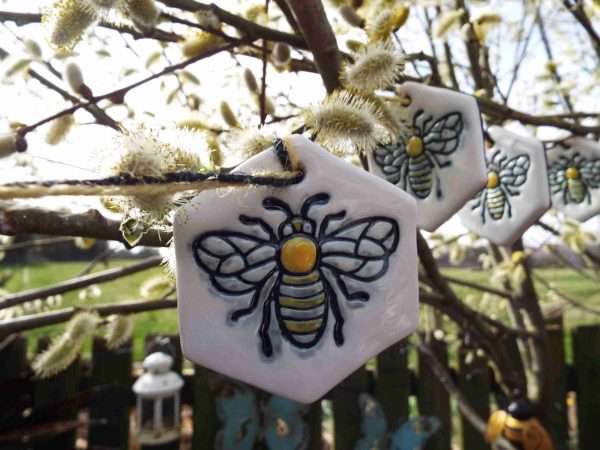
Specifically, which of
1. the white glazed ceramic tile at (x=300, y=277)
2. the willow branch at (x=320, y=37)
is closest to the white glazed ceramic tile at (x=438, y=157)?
the willow branch at (x=320, y=37)

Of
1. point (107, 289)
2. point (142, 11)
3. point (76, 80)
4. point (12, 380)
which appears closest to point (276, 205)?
point (142, 11)

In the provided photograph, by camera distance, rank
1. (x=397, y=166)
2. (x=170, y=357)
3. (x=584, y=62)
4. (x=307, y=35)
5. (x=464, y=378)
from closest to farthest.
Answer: (x=307, y=35) → (x=397, y=166) → (x=170, y=357) → (x=464, y=378) → (x=584, y=62)

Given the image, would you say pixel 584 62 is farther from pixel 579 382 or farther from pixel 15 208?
pixel 15 208

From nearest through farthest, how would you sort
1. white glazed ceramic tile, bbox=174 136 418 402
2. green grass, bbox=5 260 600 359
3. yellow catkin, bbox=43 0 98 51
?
1. white glazed ceramic tile, bbox=174 136 418 402
2. yellow catkin, bbox=43 0 98 51
3. green grass, bbox=5 260 600 359

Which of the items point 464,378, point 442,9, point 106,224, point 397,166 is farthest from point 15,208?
→ point 442,9

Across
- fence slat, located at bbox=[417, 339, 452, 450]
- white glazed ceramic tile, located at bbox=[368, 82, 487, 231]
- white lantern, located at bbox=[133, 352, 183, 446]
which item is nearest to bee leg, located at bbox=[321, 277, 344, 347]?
white glazed ceramic tile, located at bbox=[368, 82, 487, 231]

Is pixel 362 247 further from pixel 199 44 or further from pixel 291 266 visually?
pixel 199 44

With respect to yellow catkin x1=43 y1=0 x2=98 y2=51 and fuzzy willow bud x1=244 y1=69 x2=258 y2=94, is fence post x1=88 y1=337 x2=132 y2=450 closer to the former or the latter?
fuzzy willow bud x1=244 y1=69 x2=258 y2=94
